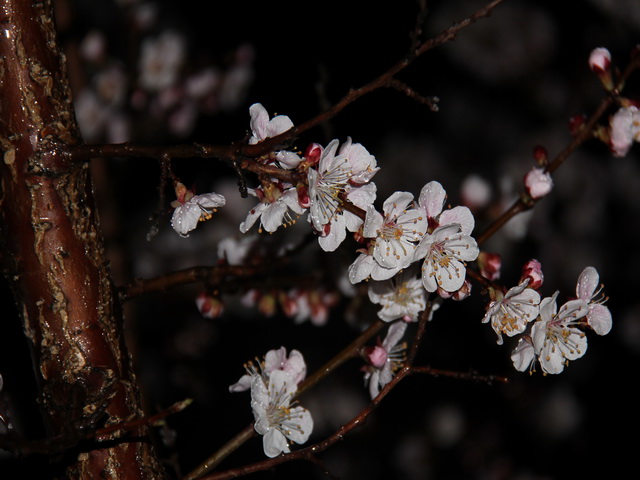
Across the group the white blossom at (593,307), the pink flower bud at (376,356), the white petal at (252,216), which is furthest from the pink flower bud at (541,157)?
the white petal at (252,216)

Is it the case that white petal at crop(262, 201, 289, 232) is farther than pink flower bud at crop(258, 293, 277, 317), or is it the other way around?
pink flower bud at crop(258, 293, 277, 317)

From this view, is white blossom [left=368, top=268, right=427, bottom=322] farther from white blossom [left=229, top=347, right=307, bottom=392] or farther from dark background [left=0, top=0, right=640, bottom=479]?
dark background [left=0, top=0, right=640, bottom=479]

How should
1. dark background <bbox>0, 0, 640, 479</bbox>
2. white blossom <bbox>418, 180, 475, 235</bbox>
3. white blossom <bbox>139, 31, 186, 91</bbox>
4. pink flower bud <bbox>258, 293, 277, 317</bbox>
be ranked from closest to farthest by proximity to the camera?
white blossom <bbox>418, 180, 475, 235</bbox> < pink flower bud <bbox>258, 293, 277, 317</bbox> < white blossom <bbox>139, 31, 186, 91</bbox> < dark background <bbox>0, 0, 640, 479</bbox>

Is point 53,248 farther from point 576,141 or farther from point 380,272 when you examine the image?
point 576,141

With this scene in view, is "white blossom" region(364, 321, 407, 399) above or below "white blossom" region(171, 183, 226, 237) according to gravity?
below

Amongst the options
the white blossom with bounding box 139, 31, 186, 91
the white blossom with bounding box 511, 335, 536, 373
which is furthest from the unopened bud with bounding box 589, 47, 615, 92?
the white blossom with bounding box 139, 31, 186, 91

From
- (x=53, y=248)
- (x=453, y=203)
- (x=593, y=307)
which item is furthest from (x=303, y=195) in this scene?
(x=453, y=203)

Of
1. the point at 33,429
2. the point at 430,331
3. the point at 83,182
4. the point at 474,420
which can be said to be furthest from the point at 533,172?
the point at 474,420

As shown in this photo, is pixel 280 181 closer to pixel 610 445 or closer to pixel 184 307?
pixel 184 307
